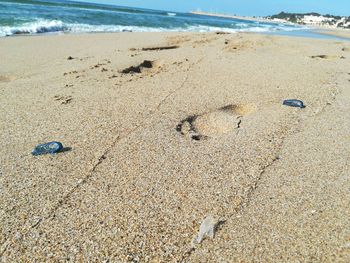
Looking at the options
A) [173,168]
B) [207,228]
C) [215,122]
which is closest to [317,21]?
[215,122]

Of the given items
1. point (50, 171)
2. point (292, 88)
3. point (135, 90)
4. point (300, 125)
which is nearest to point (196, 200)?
point (50, 171)

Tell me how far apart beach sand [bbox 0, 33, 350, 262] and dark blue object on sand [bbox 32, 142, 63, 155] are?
0.06 meters

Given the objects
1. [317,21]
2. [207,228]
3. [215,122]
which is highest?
[207,228]

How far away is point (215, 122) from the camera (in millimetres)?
3127

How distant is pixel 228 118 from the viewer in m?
3.22

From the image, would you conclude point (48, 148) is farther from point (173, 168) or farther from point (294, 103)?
point (294, 103)

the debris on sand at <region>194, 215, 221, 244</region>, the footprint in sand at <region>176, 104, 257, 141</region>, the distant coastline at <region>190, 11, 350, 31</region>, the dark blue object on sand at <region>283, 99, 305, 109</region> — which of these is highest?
the debris on sand at <region>194, 215, 221, 244</region>

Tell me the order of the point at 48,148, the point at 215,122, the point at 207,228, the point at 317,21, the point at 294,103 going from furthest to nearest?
the point at 317,21 < the point at 294,103 < the point at 215,122 < the point at 48,148 < the point at 207,228

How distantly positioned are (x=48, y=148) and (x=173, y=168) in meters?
0.94

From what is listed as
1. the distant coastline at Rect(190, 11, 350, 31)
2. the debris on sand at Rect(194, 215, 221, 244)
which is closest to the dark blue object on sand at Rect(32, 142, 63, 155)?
the debris on sand at Rect(194, 215, 221, 244)

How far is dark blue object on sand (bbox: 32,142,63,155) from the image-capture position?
248 centimetres

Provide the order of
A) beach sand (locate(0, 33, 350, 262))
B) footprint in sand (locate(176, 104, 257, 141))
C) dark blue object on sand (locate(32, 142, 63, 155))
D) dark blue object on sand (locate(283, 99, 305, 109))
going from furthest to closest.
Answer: dark blue object on sand (locate(283, 99, 305, 109)) → footprint in sand (locate(176, 104, 257, 141)) → dark blue object on sand (locate(32, 142, 63, 155)) → beach sand (locate(0, 33, 350, 262))

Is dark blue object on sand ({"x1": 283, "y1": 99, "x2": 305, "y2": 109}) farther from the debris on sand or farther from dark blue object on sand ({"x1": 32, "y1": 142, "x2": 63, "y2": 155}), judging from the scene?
dark blue object on sand ({"x1": 32, "y1": 142, "x2": 63, "y2": 155})

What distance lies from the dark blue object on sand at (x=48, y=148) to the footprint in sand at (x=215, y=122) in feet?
3.25
